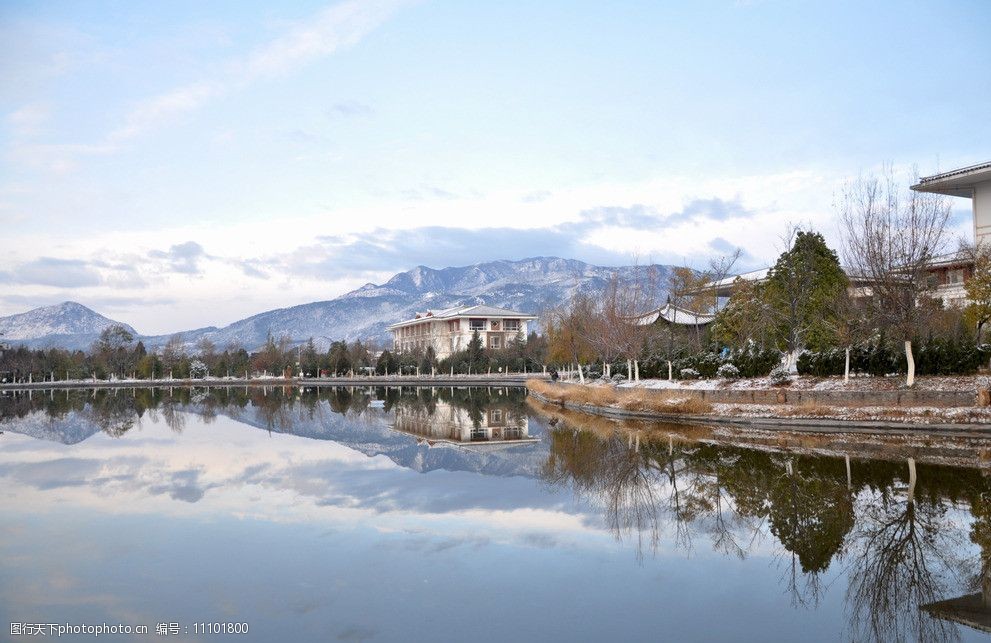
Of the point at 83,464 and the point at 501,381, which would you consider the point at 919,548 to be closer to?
the point at 83,464

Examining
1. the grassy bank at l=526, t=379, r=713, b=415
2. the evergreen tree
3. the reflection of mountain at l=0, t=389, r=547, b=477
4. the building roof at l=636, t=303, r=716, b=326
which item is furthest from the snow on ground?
the building roof at l=636, t=303, r=716, b=326

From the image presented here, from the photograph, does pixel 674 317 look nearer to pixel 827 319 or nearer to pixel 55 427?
pixel 827 319

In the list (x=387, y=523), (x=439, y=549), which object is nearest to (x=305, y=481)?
(x=387, y=523)

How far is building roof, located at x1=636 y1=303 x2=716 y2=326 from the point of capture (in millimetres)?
39562

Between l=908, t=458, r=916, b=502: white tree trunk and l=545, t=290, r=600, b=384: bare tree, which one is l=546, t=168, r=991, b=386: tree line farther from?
l=908, t=458, r=916, b=502: white tree trunk

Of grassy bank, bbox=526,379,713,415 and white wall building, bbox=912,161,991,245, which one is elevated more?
white wall building, bbox=912,161,991,245

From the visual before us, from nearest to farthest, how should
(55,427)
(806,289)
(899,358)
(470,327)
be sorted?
(899,358)
(55,427)
(806,289)
(470,327)

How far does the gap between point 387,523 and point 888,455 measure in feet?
34.6

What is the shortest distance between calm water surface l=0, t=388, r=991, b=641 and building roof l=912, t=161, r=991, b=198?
21764 mm

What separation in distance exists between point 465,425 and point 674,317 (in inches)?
593

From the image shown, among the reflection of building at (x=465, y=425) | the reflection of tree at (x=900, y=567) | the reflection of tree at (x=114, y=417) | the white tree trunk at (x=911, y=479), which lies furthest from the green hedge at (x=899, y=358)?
the reflection of tree at (x=114, y=417)

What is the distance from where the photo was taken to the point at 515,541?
9516mm

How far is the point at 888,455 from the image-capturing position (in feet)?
51.1

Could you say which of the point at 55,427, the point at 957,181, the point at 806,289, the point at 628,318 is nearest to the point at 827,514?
the point at 806,289
